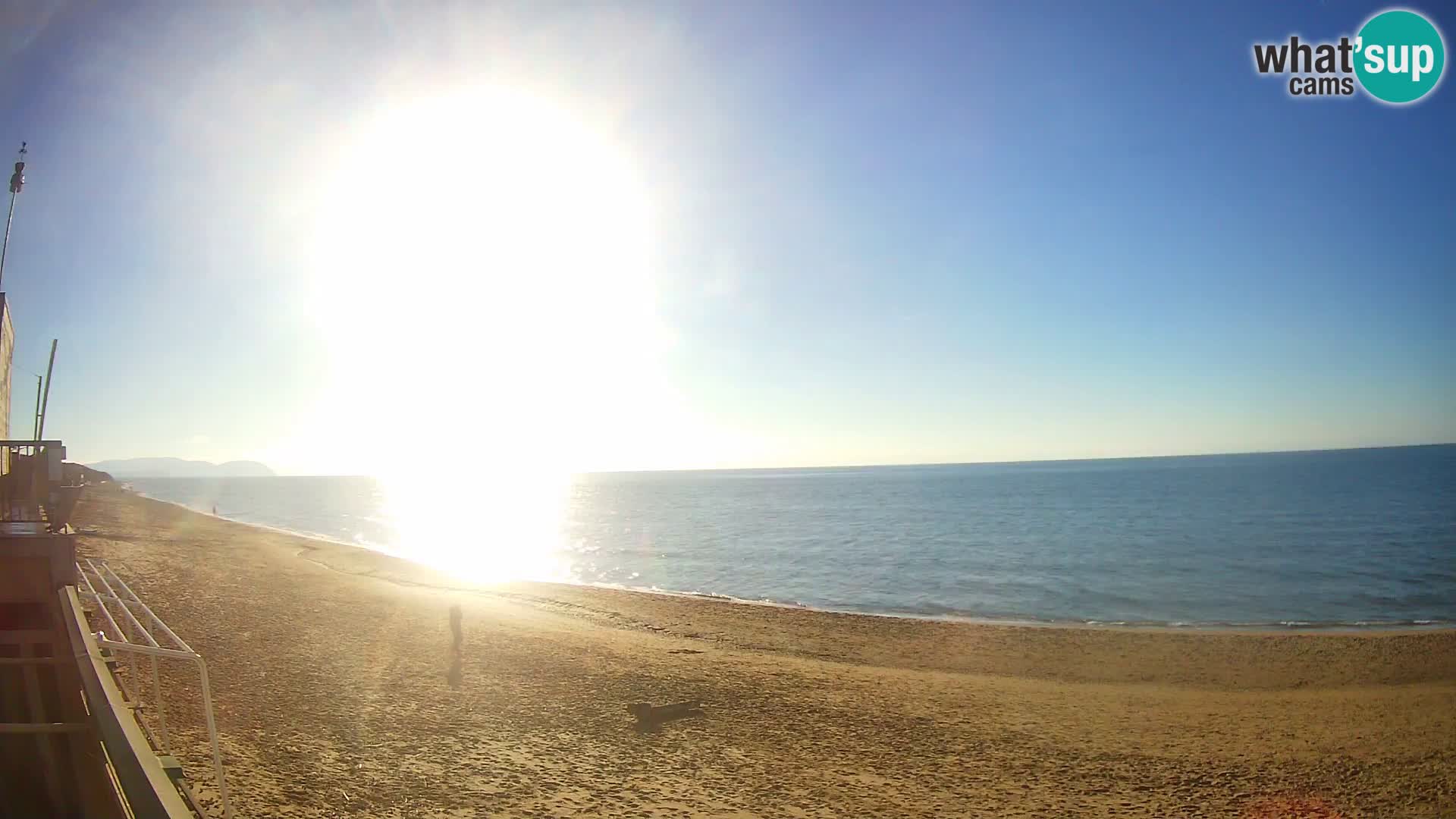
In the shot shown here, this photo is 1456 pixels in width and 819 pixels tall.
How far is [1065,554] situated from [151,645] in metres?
40.1

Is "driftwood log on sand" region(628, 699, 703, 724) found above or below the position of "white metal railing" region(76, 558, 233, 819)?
below

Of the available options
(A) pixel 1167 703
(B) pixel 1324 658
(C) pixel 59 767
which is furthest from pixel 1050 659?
(C) pixel 59 767

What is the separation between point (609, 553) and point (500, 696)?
35034mm

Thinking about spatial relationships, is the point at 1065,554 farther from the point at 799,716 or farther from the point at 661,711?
the point at 661,711

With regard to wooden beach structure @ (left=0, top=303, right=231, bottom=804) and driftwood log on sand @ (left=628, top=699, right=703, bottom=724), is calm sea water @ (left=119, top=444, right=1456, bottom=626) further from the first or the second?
wooden beach structure @ (left=0, top=303, right=231, bottom=804)

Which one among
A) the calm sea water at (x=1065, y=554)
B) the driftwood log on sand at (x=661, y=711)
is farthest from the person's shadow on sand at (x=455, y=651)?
the calm sea water at (x=1065, y=554)

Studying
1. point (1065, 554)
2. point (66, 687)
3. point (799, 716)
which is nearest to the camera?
point (66, 687)

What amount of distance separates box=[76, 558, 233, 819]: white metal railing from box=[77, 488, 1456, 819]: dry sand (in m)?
0.88

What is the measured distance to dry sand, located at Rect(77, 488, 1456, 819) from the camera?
9.06 meters

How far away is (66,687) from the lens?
913 centimetres

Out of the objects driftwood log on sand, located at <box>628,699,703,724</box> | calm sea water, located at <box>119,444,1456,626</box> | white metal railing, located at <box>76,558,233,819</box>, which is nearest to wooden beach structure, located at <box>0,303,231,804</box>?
white metal railing, located at <box>76,558,233,819</box>

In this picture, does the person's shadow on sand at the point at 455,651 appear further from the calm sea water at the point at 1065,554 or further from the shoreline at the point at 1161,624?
the calm sea water at the point at 1065,554

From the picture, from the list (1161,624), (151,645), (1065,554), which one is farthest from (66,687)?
(1065,554)

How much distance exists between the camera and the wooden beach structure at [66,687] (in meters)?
4.97
